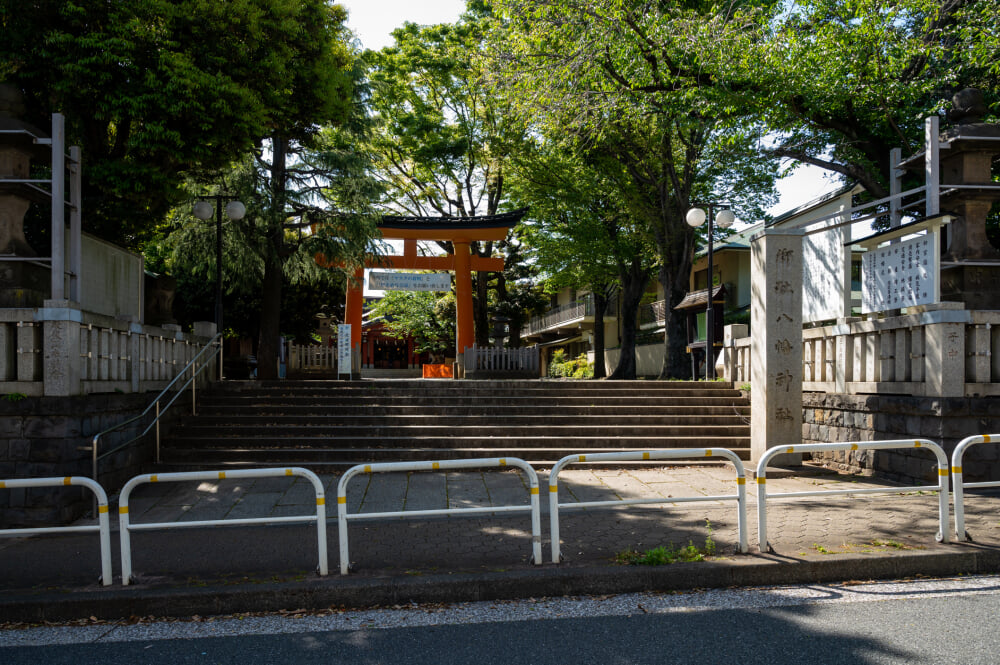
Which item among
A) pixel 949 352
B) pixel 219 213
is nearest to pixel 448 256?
pixel 219 213

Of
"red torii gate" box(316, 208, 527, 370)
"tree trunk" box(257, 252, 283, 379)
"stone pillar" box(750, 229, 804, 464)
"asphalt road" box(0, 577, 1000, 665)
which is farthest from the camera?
"red torii gate" box(316, 208, 527, 370)

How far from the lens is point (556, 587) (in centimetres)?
498

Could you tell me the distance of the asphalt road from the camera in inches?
152

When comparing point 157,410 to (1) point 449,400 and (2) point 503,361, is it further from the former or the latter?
(2) point 503,361

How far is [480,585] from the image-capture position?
4.91m

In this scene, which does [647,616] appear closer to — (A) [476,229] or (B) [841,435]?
(B) [841,435]

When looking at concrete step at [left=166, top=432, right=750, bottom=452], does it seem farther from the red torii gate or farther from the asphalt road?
the red torii gate

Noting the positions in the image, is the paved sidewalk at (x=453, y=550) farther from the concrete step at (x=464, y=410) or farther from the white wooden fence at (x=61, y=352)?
the concrete step at (x=464, y=410)

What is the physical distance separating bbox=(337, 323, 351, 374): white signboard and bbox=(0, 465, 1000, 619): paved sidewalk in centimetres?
858

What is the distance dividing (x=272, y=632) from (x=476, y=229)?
57.8 feet

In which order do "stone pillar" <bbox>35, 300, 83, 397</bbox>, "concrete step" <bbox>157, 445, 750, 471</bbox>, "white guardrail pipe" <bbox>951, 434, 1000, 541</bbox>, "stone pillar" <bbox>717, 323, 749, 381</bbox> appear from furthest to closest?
"stone pillar" <bbox>717, 323, 749, 381</bbox> → "concrete step" <bbox>157, 445, 750, 471</bbox> → "stone pillar" <bbox>35, 300, 83, 397</bbox> → "white guardrail pipe" <bbox>951, 434, 1000, 541</bbox>

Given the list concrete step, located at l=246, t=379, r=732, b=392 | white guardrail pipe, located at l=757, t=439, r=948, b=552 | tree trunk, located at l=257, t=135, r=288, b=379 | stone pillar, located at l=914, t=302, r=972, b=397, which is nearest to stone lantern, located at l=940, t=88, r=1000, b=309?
stone pillar, located at l=914, t=302, r=972, b=397

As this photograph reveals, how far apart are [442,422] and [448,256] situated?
11557 millimetres

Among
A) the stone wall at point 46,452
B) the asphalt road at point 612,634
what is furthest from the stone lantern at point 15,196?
the asphalt road at point 612,634
